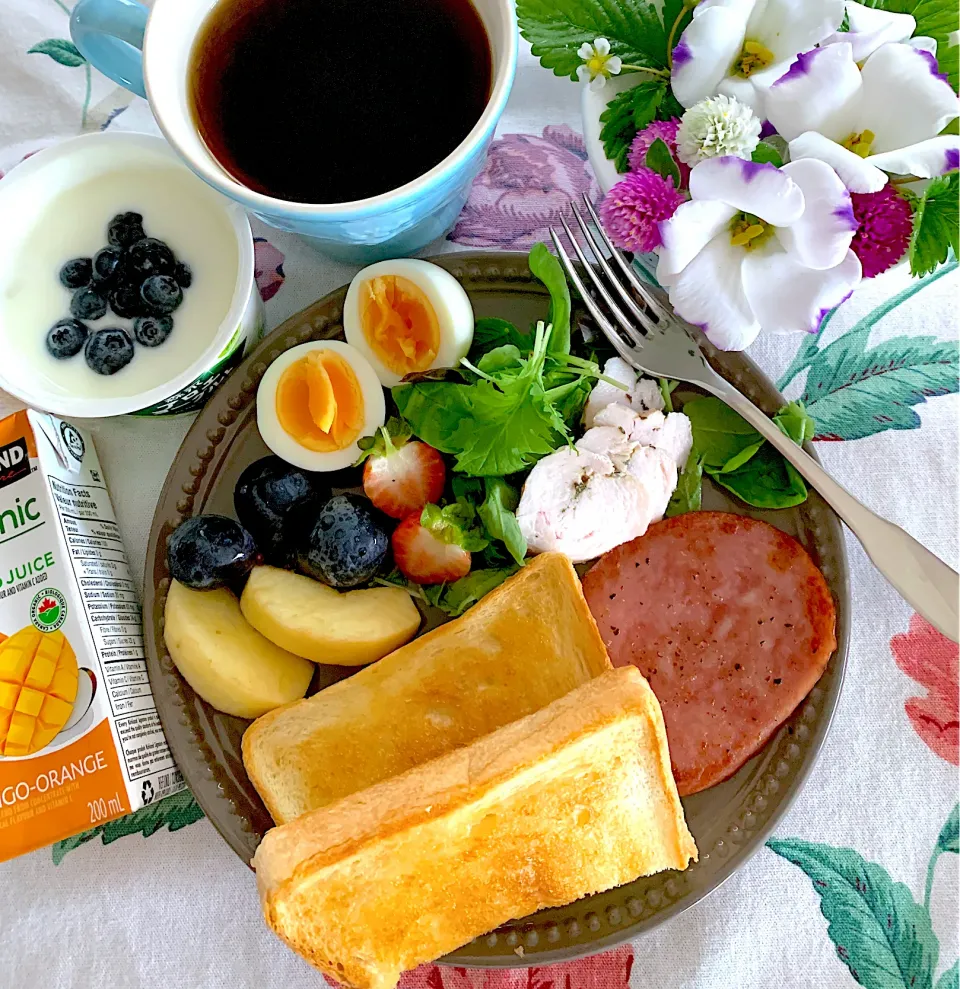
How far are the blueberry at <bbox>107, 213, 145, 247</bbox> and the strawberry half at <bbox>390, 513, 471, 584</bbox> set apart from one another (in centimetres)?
50

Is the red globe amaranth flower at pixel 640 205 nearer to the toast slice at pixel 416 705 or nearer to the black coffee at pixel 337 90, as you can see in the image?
the black coffee at pixel 337 90

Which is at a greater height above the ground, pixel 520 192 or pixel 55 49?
pixel 55 49

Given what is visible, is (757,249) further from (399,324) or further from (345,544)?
(345,544)

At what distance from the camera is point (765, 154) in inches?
33.9

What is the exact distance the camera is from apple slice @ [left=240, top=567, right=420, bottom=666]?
109cm

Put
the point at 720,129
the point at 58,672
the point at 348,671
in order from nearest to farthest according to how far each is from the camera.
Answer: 1. the point at 720,129
2. the point at 58,672
3. the point at 348,671

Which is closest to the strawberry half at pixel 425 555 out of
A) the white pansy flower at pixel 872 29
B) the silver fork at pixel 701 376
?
the silver fork at pixel 701 376

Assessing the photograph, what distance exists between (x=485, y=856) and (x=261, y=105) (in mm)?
903

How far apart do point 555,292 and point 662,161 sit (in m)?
0.27

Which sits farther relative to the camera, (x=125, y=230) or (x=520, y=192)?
(x=520, y=192)

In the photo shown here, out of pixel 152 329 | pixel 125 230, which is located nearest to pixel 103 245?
pixel 125 230

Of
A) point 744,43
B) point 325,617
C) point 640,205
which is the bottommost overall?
point 325,617

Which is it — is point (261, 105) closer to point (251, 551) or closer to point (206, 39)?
point (206, 39)

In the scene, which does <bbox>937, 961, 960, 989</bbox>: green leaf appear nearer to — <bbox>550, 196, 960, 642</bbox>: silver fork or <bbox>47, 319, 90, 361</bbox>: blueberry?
<bbox>550, 196, 960, 642</bbox>: silver fork
